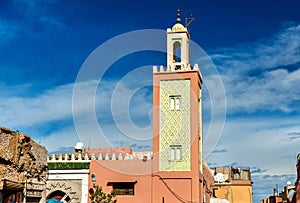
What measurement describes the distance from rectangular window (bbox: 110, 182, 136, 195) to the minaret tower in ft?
4.33

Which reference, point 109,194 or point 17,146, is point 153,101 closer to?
point 109,194

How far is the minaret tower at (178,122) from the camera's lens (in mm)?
22953

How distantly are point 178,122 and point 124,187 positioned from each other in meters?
4.36

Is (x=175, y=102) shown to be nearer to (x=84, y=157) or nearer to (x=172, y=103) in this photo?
(x=172, y=103)

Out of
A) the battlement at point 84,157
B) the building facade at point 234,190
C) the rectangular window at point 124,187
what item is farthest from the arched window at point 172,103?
the building facade at point 234,190

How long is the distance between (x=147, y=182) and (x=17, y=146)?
41.4 feet

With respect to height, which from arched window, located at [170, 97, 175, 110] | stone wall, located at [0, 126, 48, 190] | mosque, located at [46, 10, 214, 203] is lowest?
stone wall, located at [0, 126, 48, 190]

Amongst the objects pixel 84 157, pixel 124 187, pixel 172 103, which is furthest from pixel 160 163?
pixel 84 157

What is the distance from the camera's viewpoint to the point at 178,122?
23.5m

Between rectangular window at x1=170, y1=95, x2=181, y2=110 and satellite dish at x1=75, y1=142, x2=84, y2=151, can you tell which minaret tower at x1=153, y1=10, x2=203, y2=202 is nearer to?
rectangular window at x1=170, y1=95, x2=181, y2=110

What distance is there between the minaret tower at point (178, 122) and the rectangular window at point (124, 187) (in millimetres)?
1321

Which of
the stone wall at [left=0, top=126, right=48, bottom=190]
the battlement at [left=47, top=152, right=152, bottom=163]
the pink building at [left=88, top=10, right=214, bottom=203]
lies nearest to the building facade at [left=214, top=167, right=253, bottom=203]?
the pink building at [left=88, top=10, right=214, bottom=203]

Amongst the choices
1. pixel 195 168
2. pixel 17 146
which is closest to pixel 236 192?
Result: pixel 195 168

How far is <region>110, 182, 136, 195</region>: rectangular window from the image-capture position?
23484 mm
